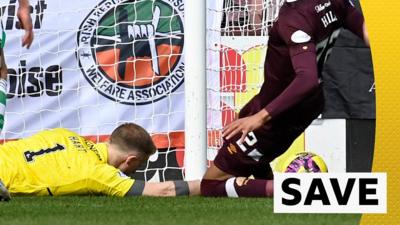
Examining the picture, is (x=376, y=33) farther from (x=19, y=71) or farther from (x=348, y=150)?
(x=19, y=71)

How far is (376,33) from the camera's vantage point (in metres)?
5.64

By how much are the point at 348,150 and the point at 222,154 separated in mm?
2114

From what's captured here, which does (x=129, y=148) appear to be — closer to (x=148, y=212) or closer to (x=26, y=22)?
(x=148, y=212)

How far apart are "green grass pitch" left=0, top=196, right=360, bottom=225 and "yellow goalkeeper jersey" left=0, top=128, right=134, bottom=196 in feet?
0.23

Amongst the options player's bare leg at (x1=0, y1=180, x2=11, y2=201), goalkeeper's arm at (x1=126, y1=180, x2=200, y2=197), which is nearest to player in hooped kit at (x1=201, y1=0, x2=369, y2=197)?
goalkeeper's arm at (x1=126, y1=180, x2=200, y2=197)

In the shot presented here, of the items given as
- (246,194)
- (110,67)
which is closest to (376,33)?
(246,194)

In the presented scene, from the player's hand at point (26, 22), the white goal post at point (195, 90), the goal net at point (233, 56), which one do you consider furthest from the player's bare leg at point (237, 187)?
the player's hand at point (26, 22)

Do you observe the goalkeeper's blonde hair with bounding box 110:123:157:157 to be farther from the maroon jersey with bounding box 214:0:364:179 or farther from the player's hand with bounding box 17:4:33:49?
the player's hand with bounding box 17:4:33:49

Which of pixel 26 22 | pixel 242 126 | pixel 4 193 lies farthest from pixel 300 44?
pixel 26 22

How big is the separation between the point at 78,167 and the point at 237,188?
37.3 inches

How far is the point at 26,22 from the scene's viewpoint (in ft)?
28.2

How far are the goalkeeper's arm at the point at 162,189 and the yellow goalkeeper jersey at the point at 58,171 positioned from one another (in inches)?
1.7

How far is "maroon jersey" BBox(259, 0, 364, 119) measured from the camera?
604 cm

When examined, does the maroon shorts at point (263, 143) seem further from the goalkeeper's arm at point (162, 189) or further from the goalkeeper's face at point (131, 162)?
the goalkeeper's face at point (131, 162)
